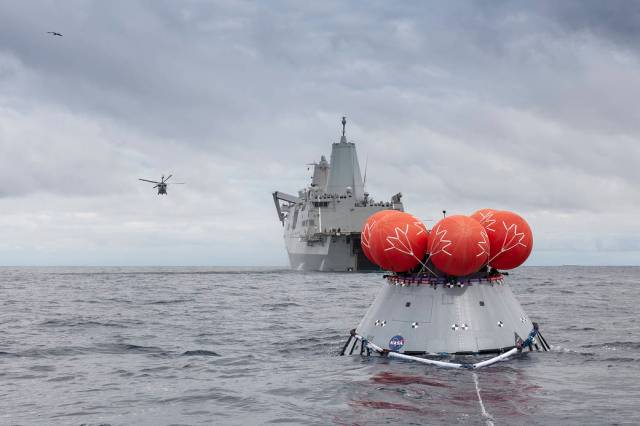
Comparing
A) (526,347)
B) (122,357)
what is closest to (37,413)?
(122,357)

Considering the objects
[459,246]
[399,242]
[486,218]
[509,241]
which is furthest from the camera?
[486,218]

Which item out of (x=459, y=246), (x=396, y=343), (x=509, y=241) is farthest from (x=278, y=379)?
(x=509, y=241)

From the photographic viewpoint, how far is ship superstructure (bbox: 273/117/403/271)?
276ft

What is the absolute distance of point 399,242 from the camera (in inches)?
722

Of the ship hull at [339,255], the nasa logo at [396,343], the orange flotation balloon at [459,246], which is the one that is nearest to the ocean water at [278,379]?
the nasa logo at [396,343]

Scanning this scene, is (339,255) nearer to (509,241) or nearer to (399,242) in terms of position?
(509,241)

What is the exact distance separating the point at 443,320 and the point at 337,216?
220 ft

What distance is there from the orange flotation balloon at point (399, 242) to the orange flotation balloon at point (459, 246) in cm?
55

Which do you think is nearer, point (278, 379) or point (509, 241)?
point (278, 379)

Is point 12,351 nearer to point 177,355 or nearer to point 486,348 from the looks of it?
point 177,355

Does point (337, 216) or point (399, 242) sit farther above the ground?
point (337, 216)

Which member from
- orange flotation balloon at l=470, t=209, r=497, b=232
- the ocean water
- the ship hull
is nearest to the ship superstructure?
the ship hull

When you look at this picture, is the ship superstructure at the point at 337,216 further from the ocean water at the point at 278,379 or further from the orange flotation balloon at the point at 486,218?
the orange flotation balloon at the point at 486,218

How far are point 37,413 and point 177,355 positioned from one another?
8576mm
